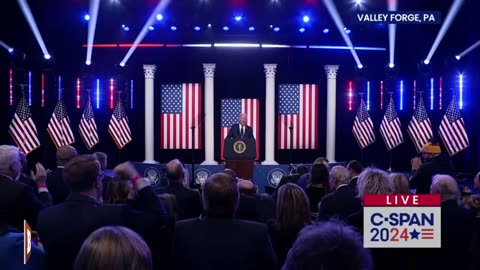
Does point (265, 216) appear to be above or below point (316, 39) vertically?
below

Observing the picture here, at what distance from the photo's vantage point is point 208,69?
17766 millimetres

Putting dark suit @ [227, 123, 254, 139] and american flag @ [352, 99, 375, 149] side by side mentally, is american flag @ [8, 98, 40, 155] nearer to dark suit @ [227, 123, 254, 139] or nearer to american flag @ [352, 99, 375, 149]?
dark suit @ [227, 123, 254, 139]

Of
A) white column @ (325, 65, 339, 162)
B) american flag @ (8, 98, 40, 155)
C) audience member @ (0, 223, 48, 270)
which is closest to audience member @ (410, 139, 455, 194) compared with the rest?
audience member @ (0, 223, 48, 270)

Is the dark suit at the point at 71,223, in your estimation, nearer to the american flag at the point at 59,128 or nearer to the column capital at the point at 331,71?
the american flag at the point at 59,128

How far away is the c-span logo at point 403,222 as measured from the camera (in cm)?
338

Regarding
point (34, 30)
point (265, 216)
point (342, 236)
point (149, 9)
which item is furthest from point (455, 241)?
point (149, 9)

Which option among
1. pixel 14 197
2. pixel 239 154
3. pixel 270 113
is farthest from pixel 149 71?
pixel 14 197

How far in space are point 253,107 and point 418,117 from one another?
4.63 meters

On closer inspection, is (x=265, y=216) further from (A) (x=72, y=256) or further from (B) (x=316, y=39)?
(B) (x=316, y=39)

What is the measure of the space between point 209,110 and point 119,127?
2579mm

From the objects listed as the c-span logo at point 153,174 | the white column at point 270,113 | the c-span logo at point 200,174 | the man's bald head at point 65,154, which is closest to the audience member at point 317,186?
the man's bald head at point 65,154

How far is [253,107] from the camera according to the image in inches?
715

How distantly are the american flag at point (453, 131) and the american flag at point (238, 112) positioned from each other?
201 inches

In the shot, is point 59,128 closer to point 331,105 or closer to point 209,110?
point 209,110
